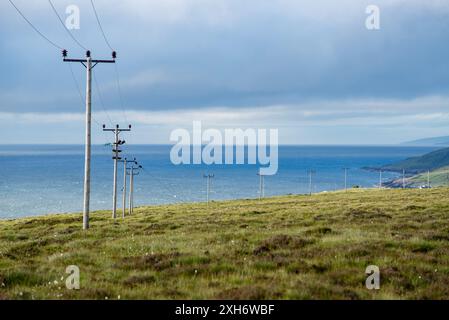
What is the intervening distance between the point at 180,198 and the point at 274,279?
575 feet

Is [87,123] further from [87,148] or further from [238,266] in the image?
[238,266]

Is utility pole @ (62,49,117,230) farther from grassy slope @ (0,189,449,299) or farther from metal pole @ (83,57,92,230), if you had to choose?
grassy slope @ (0,189,449,299)

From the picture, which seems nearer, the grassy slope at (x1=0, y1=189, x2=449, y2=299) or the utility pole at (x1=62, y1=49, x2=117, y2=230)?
the grassy slope at (x1=0, y1=189, x2=449, y2=299)

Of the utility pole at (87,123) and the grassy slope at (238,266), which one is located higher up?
the utility pole at (87,123)

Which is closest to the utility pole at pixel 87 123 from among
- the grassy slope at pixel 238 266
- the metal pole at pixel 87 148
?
the metal pole at pixel 87 148

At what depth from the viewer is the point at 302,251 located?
1406 cm

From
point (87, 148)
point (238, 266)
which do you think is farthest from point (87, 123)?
point (238, 266)

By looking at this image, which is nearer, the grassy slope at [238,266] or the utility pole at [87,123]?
the grassy slope at [238,266]

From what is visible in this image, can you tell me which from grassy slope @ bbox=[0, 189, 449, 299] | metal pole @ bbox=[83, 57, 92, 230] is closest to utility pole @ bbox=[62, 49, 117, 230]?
metal pole @ bbox=[83, 57, 92, 230]

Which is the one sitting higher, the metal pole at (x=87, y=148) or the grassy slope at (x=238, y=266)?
the metal pole at (x=87, y=148)

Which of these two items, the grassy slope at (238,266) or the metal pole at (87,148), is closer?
the grassy slope at (238,266)

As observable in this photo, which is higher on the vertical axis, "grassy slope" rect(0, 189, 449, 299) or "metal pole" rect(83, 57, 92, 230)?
"metal pole" rect(83, 57, 92, 230)

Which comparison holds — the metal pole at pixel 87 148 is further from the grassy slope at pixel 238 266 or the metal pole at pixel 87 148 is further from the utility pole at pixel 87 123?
the grassy slope at pixel 238 266
